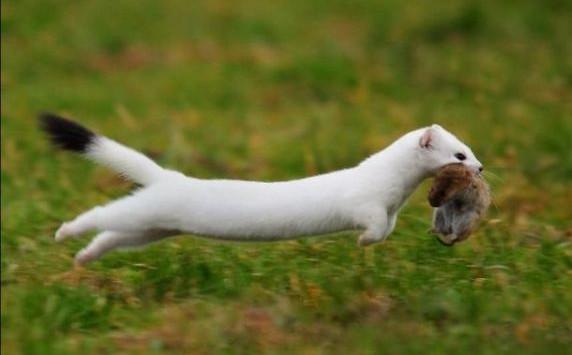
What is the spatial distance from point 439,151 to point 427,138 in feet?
0.25

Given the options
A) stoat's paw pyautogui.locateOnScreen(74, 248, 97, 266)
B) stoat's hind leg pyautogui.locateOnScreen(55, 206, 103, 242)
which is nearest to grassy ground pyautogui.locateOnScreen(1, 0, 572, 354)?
stoat's paw pyautogui.locateOnScreen(74, 248, 97, 266)

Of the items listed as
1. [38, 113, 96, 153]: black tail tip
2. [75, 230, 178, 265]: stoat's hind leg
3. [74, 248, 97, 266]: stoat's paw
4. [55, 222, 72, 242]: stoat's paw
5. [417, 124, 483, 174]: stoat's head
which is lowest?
[74, 248, 97, 266]: stoat's paw

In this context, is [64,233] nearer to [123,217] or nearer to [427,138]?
[123,217]

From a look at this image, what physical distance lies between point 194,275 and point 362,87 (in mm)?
5024

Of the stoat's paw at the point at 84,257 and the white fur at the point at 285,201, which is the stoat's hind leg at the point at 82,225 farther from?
the stoat's paw at the point at 84,257

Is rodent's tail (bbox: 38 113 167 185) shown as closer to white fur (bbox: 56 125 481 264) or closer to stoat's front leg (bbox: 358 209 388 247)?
white fur (bbox: 56 125 481 264)

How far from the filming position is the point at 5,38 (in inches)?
488

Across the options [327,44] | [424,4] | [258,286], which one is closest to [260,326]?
[258,286]

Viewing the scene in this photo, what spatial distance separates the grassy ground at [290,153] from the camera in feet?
17.6

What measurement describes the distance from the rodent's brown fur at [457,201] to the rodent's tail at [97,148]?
114 cm

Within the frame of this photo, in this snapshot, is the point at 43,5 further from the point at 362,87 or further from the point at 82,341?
the point at 82,341

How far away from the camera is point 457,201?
5.69 metres

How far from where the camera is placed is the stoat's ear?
18.3 feet

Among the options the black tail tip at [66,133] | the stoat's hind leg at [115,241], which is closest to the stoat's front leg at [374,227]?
the stoat's hind leg at [115,241]
